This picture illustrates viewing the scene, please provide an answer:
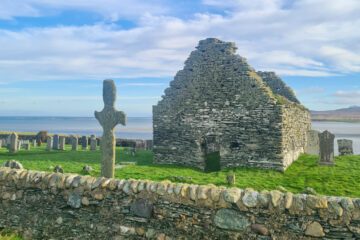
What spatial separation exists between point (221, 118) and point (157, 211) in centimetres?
1205

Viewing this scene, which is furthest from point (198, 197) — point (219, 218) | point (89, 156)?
point (89, 156)

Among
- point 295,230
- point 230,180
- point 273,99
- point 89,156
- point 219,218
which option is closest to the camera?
point 295,230

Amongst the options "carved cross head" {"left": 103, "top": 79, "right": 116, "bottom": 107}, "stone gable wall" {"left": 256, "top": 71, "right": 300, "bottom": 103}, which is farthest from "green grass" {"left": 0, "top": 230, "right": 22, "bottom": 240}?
"stone gable wall" {"left": 256, "top": 71, "right": 300, "bottom": 103}

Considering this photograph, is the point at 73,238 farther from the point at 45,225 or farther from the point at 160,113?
the point at 160,113

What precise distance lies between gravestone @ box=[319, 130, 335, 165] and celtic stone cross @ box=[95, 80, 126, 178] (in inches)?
440

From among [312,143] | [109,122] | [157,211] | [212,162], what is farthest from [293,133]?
[157,211]

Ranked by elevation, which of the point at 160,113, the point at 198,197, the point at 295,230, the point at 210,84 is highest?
the point at 210,84

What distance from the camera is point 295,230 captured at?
6.91 metres

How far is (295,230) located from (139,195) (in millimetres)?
3379

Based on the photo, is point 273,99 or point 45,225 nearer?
point 45,225

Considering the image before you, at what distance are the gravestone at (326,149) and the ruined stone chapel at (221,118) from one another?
173 centimetres

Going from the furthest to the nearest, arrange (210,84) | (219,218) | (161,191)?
1. (210,84)
2. (161,191)
3. (219,218)

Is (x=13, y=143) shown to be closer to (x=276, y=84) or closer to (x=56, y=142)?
(x=56, y=142)

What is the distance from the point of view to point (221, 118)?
19594 mm
